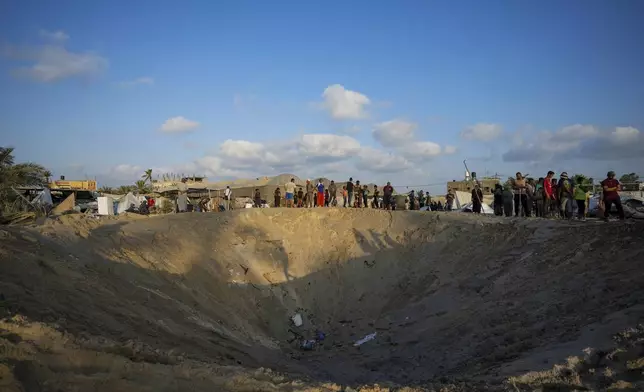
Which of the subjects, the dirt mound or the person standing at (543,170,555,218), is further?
the person standing at (543,170,555,218)

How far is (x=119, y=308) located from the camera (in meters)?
7.73

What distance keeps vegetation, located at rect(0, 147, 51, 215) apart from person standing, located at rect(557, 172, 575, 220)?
20.5 metres

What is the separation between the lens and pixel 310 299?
14.8 metres

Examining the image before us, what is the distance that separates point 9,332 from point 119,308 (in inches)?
138

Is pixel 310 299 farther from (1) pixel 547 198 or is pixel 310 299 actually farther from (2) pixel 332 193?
(1) pixel 547 198

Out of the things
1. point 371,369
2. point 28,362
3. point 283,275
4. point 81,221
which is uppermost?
point 81,221

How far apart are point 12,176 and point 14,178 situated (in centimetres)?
17

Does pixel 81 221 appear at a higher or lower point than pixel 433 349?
higher

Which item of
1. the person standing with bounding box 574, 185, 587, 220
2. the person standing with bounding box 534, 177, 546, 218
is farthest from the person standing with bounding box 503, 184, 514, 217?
the person standing with bounding box 574, 185, 587, 220

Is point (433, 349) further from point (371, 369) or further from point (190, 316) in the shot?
point (190, 316)

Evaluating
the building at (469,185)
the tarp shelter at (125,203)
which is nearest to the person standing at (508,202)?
the building at (469,185)

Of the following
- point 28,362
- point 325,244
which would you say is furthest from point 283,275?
point 28,362

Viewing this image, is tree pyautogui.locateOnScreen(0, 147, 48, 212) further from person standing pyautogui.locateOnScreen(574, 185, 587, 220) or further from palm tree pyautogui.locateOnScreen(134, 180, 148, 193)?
person standing pyautogui.locateOnScreen(574, 185, 587, 220)

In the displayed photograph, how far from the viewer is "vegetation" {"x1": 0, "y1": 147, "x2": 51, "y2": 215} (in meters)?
20.0
